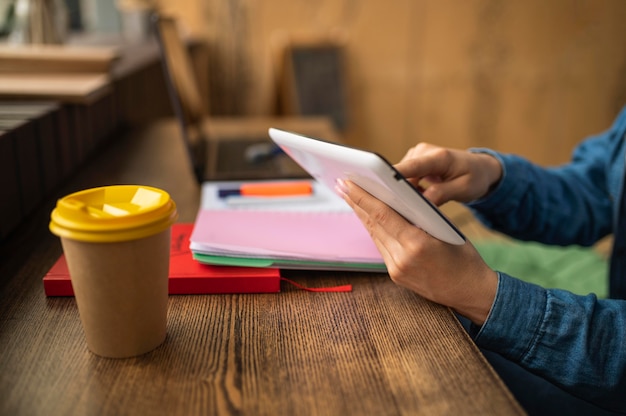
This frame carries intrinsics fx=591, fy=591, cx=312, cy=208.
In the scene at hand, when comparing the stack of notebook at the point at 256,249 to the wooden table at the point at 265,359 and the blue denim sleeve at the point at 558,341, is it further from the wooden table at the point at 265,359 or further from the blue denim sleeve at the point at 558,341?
the blue denim sleeve at the point at 558,341

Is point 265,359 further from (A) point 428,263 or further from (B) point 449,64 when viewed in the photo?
(B) point 449,64

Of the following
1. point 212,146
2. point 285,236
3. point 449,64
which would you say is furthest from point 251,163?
point 449,64

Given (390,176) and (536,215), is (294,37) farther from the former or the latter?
(390,176)

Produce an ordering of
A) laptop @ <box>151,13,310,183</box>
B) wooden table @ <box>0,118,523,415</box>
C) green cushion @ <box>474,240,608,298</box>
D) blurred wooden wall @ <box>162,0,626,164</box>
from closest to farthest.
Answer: wooden table @ <box>0,118,523,415</box> → laptop @ <box>151,13,310,183</box> → green cushion @ <box>474,240,608,298</box> → blurred wooden wall @ <box>162,0,626,164</box>

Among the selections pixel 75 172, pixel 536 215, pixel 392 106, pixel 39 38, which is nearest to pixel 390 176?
pixel 536 215

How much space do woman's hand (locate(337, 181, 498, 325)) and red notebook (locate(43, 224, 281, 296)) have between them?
0.42ft

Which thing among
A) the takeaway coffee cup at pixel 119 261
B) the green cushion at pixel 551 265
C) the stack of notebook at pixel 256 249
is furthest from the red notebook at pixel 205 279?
the green cushion at pixel 551 265

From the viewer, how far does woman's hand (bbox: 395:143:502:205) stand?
79 centimetres

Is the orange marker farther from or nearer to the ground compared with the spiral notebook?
nearer to the ground

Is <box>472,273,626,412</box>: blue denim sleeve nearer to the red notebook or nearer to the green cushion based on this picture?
the red notebook

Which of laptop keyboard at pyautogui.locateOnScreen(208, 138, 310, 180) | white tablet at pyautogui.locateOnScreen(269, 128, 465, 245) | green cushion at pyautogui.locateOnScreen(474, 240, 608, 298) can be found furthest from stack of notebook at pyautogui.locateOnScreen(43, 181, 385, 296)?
green cushion at pyautogui.locateOnScreen(474, 240, 608, 298)

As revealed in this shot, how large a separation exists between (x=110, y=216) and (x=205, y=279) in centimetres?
19

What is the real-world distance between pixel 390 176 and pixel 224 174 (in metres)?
0.67

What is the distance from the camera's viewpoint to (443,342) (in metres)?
0.56
